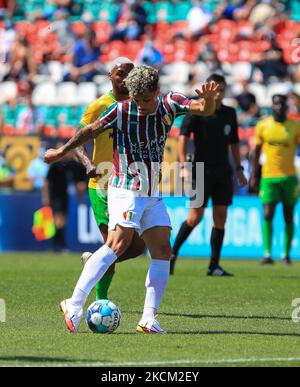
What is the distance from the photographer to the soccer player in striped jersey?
8.66 m

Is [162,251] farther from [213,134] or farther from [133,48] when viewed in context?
[133,48]

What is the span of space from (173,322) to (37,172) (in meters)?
12.6

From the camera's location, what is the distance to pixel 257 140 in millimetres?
16781

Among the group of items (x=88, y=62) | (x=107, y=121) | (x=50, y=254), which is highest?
(x=88, y=62)

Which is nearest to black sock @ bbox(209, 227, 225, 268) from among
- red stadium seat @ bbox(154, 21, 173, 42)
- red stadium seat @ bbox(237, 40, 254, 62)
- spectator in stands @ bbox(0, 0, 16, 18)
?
red stadium seat @ bbox(237, 40, 254, 62)

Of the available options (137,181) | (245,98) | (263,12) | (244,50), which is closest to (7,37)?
(244,50)

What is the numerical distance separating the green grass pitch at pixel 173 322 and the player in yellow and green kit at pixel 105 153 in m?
0.56

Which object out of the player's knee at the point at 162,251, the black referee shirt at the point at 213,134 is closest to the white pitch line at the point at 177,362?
the player's knee at the point at 162,251

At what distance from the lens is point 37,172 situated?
22.0m

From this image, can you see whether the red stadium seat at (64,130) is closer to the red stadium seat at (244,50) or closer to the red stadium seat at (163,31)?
the red stadium seat at (163,31)

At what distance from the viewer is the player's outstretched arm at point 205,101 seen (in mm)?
8570

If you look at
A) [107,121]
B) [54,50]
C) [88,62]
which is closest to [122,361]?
[107,121]
